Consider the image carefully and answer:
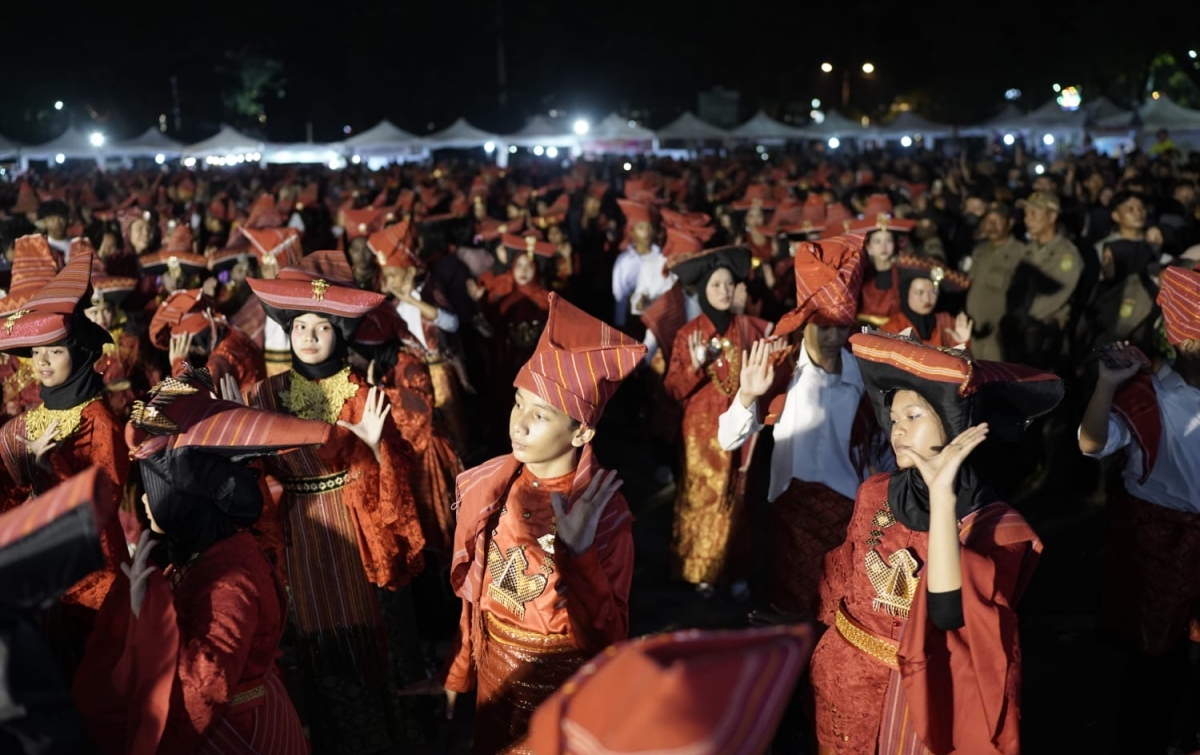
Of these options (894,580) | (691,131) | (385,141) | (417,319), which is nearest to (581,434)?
(894,580)

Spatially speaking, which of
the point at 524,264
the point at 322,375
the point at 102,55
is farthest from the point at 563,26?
the point at 322,375

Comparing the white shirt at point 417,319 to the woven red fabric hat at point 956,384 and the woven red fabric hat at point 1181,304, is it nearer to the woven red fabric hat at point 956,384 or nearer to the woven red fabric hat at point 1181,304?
the woven red fabric hat at point 956,384

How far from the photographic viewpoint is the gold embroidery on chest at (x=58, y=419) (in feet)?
14.5

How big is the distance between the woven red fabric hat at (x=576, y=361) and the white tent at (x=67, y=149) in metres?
35.0

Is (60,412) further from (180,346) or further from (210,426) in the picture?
(210,426)

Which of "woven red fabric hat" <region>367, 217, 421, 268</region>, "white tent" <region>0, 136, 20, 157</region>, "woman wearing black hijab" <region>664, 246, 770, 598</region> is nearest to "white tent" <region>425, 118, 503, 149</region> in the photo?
"white tent" <region>0, 136, 20, 157</region>

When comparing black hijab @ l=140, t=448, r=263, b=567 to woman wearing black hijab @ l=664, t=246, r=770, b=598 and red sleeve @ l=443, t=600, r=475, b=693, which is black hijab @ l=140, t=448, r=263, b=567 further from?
woman wearing black hijab @ l=664, t=246, r=770, b=598

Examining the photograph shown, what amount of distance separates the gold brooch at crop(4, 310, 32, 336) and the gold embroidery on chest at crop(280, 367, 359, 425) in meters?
1.06

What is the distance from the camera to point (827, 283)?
4.81m

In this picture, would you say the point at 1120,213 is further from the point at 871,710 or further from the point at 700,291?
the point at 871,710

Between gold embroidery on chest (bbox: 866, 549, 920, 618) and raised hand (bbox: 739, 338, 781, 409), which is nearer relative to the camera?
gold embroidery on chest (bbox: 866, 549, 920, 618)

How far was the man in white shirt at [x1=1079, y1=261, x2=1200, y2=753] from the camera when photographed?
4102 millimetres

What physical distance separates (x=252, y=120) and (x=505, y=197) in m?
45.8

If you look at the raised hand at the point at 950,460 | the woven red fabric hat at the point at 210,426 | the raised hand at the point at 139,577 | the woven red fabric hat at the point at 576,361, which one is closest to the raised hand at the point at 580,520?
the woven red fabric hat at the point at 576,361
